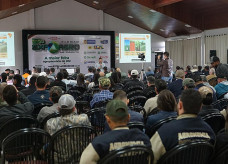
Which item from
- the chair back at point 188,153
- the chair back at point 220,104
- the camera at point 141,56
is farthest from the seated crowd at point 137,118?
the camera at point 141,56

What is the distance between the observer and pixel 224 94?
15.8 feet

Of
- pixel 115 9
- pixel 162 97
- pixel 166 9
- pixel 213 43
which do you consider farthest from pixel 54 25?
pixel 162 97

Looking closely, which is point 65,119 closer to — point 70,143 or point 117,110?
point 70,143

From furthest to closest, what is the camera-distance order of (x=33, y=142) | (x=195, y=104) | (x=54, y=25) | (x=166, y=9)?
(x=54, y=25)
(x=166, y=9)
(x=33, y=142)
(x=195, y=104)

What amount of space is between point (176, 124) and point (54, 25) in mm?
13701

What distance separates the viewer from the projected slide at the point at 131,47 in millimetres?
15469

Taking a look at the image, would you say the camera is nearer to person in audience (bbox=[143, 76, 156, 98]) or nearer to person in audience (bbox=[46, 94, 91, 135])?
person in audience (bbox=[143, 76, 156, 98])

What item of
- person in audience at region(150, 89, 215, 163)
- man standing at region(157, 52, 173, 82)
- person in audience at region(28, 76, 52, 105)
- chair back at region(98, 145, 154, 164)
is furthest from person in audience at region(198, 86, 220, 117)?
man standing at region(157, 52, 173, 82)

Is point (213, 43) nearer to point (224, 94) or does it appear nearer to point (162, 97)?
point (224, 94)

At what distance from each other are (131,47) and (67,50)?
3.48m

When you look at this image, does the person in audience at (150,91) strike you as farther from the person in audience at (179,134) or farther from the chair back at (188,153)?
the chair back at (188,153)

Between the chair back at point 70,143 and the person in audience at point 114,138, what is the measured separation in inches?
22.7

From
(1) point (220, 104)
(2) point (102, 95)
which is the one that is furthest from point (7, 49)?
(1) point (220, 104)

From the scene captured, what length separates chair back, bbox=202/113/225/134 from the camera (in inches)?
110
